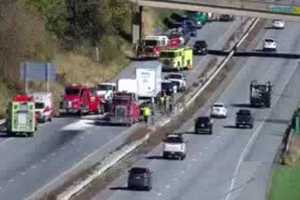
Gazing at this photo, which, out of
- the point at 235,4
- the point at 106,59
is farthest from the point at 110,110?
the point at 235,4

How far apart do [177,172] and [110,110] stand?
1603 cm

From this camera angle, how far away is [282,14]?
141 m

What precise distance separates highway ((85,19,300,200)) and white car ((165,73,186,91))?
260 centimetres

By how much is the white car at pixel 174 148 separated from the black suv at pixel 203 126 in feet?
33.6

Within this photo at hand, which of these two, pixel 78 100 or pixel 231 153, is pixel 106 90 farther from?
pixel 231 153

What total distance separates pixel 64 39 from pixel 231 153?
1286 inches

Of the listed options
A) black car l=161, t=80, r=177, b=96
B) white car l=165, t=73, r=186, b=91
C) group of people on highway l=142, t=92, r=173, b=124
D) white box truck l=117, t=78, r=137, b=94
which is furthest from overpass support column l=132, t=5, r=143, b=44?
white box truck l=117, t=78, r=137, b=94


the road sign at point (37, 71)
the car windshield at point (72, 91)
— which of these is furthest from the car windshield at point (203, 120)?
the road sign at point (37, 71)

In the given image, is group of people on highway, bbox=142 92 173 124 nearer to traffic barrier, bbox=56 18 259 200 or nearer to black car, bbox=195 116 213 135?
traffic barrier, bbox=56 18 259 200

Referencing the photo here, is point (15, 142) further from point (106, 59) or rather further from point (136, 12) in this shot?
point (136, 12)

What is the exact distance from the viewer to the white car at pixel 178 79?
12469cm

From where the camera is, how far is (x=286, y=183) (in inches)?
3632

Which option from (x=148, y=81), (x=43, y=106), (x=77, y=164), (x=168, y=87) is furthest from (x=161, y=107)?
(x=77, y=164)

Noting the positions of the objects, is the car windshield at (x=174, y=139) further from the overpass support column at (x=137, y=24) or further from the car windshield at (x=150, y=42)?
the overpass support column at (x=137, y=24)
